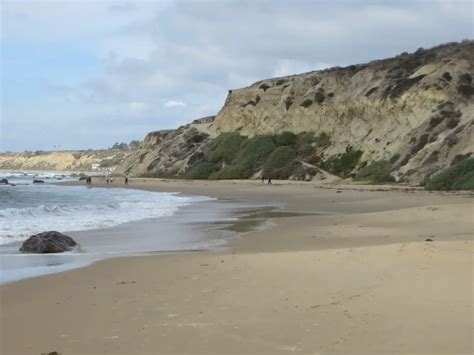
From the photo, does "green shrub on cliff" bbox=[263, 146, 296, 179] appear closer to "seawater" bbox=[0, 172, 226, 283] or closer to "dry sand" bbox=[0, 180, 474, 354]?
"seawater" bbox=[0, 172, 226, 283]

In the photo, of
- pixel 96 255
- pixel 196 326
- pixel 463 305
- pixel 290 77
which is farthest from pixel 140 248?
pixel 290 77

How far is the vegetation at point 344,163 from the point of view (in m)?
43.4

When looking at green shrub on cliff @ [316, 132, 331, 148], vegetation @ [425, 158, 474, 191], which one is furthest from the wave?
green shrub on cliff @ [316, 132, 331, 148]

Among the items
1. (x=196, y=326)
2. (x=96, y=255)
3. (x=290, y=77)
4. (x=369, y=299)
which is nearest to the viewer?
(x=196, y=326)

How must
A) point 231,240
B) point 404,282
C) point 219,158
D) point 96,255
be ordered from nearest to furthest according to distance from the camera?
1. point 404,282
2. point 96,255
3. point 231,240
4. point 219,158

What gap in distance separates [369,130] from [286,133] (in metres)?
9.85

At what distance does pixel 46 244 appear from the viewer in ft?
37.6

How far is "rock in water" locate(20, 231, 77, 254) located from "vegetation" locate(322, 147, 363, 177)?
33323 millimetres

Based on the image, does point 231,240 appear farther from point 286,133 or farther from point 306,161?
point 286,133

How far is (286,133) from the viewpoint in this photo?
2117 inches

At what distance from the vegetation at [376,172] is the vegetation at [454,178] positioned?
27.3 feet

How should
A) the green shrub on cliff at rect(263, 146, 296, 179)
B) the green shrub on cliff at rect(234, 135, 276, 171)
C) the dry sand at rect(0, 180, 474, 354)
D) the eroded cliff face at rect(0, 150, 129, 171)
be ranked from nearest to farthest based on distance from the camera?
the dry sand at rect(0, 180, 474, 354) → the green shrub on cliff at rect(263, 146, 296, 179) → the green shrub on cliff at rect(234, 135, 276, 171) → the eroded cliff face at rect(0, 150, 129, 171)

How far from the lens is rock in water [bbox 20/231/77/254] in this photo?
11435 mm

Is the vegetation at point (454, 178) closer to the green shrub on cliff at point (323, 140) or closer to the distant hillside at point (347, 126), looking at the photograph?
the distant hillside at point (347, 126)
